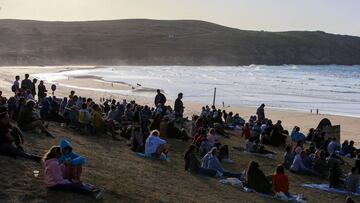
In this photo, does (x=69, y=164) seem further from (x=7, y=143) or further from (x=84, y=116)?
(x=84, y=116)

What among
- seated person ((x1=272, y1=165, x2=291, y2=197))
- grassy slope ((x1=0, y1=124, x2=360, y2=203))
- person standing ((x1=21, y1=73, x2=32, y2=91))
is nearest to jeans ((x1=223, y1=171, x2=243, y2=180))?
grassy slope ((x1=0, y1=124, x2=360, y2=203))

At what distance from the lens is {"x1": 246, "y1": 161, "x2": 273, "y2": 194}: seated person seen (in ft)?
45.7

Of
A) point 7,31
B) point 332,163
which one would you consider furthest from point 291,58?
point 332,163

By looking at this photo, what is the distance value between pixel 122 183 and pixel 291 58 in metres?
176

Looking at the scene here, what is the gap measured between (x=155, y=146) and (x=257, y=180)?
3.35m

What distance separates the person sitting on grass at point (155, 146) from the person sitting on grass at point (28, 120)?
104 inches

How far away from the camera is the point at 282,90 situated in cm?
6625

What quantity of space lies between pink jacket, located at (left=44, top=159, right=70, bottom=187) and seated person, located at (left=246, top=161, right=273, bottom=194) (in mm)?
5192

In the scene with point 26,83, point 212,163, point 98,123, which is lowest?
point 212,163

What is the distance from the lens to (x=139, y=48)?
541ft

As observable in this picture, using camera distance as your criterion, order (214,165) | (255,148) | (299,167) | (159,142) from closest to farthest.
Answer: (214,165)
(159,142)
(299,167)
(255,148)

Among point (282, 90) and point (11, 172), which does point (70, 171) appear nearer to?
point (11, 172)

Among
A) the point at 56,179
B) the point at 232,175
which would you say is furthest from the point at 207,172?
the point at 56,179

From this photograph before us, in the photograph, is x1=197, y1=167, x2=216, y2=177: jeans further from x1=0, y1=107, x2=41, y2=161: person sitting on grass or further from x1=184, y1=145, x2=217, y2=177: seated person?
x1=0, y1=107, x2=41, y2=161: person sitting on grass
